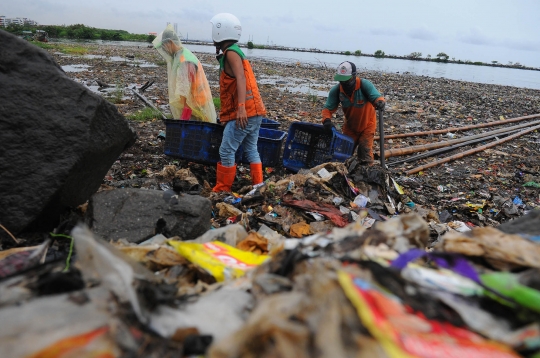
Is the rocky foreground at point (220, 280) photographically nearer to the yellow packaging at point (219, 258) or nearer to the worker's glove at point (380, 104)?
the yellow packaging at point (219, 258)

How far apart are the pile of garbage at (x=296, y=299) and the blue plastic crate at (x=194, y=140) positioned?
2757mm

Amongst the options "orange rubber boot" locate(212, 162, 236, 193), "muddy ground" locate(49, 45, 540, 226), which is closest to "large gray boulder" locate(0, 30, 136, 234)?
"muddy ground" locate(49, 45, 540, 226)

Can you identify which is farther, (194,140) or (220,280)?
(194,140)

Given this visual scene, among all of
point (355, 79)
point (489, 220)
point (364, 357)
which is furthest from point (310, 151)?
point (364, 357)

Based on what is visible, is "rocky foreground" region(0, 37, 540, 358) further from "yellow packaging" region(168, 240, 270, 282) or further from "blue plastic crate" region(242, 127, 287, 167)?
"blue plastic crate" region(242, 127, 287, 167)

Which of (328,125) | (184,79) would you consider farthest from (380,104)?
(184,79)

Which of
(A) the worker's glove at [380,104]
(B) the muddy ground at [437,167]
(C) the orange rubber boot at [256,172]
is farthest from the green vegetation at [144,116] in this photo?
(A) the worker's glove at [380,104]

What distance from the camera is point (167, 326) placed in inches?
47.5

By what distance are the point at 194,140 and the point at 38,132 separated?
2.16m

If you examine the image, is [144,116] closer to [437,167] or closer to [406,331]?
[437,167]

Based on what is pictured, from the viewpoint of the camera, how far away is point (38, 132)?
7.85 ft

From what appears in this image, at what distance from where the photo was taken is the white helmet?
382 centimetres

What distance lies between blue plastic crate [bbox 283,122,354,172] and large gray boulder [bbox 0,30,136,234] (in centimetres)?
298

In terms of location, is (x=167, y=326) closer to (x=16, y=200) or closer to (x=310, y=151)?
(x=16, y=200)
